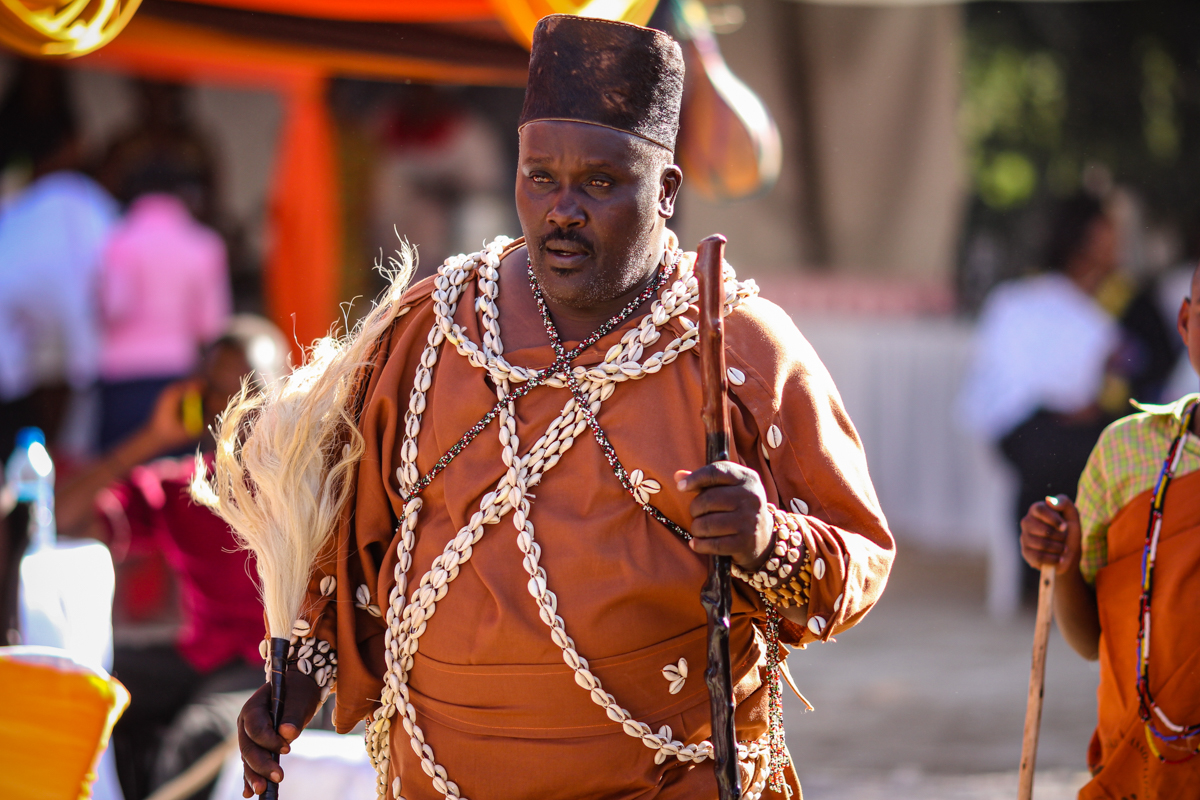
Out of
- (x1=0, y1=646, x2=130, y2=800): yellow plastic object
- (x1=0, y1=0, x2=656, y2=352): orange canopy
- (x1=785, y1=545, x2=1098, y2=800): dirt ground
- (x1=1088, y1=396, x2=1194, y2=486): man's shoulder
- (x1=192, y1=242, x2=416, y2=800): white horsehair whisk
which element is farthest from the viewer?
(x1=0, y1=0, x2=656, y2=352): orange canopy

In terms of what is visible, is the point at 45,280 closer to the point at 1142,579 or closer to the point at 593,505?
the point at 593,505

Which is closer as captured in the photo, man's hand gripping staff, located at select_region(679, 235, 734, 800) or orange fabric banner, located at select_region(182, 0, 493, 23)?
man's hand gripping staff, located at select_region(679, 235, 734, 800)

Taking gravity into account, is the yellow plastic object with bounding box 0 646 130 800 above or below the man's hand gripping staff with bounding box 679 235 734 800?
below

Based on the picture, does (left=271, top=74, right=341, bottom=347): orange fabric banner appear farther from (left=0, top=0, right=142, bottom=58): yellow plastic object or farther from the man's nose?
the man's nose

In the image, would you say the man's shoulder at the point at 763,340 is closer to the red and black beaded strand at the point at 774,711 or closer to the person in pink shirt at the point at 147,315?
the red and black beaded strand at the point at 774,711

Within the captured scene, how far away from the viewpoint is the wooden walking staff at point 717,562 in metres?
2.08

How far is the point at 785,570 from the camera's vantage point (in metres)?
2.05

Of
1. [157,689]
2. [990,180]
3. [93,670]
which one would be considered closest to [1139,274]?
[990,180]

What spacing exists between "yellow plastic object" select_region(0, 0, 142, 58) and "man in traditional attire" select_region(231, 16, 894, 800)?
1274 mm

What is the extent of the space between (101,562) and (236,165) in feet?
21.2

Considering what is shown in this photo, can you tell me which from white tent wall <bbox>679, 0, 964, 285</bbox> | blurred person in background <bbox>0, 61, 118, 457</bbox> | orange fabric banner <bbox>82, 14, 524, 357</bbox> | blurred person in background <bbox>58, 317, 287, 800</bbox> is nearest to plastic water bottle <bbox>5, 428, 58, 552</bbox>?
blurred person in background <bbox>58, 317, 287, 800</bbox>

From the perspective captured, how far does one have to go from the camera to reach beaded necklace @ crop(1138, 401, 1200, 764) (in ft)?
8.64

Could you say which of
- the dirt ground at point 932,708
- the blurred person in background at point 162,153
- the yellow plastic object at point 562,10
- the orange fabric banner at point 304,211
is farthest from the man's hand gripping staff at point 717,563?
the blurred person in background at point 162,153

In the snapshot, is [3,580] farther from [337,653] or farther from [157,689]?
[337,653]
